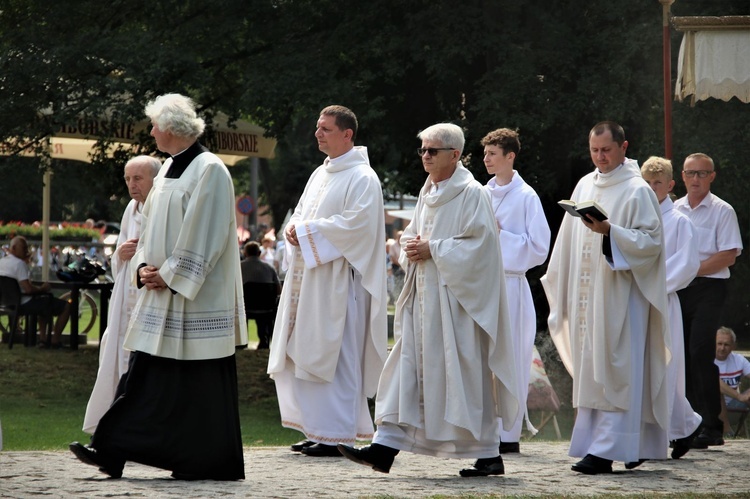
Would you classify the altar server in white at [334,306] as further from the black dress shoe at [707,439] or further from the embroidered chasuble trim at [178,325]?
the black dress shoe at [707,439]

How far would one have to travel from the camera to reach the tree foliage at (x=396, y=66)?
13.8 meters

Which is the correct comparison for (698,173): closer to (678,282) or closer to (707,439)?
(678,282)

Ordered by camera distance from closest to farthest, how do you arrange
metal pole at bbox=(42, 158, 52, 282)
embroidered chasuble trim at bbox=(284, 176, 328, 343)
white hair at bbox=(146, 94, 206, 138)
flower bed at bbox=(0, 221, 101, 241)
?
1. white hair at bbox=(146, 94, 206, 138)
2. embroidered chasuble trim at bbox=(284, 176, 328, 343)
3. metal pole at bbox=(42, 158, 52, 282)
4. flower bed at bbox=(0, 221, 101, 241)

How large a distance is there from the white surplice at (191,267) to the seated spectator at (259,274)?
10743 mm

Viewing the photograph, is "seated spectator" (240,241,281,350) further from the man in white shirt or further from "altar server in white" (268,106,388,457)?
"altar server in white" (268,106,388,457)

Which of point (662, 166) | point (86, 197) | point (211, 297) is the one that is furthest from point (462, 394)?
point (86, 197)

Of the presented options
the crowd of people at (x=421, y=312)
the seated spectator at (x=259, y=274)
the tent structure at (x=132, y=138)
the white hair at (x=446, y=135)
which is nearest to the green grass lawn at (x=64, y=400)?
the seated spectator at (x=259, y=274)

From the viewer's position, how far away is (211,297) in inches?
282

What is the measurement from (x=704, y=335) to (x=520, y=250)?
1.86 m

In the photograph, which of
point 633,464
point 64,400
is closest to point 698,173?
point 633,464

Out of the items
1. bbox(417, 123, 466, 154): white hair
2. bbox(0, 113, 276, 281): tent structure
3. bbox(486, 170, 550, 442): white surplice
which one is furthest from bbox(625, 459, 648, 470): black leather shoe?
bbox(0, 113, 276, 281): tent structure

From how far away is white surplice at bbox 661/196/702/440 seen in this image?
8555 millimetres

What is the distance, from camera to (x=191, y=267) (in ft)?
23.0

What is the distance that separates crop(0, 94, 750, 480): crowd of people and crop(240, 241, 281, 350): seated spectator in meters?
9.12
